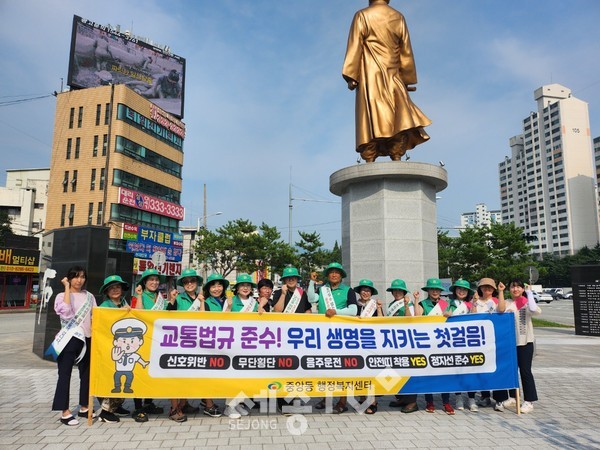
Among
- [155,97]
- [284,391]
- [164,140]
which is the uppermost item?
[155,97]

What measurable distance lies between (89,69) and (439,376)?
143ft

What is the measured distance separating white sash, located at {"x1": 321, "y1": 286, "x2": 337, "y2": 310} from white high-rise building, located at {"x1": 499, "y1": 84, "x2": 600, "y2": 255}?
10655 centimetres

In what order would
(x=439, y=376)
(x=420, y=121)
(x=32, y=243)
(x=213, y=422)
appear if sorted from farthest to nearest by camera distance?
1. (x=32, y=243)
2. (x=420, y=121)
3. (x=439, y=376)
4. (x=213, y=422)

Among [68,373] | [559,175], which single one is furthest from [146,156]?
[559,175]

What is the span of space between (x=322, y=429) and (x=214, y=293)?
7.76ft

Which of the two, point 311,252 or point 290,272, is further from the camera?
point 311,252

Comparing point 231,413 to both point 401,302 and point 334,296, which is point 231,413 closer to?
point 334,296

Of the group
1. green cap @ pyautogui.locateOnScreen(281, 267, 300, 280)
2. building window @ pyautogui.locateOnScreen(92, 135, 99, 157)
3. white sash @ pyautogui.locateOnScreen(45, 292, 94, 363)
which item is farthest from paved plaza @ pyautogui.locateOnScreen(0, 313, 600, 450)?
building window @ pyautogui.locateOnScreen(92, 135, 99, 157)

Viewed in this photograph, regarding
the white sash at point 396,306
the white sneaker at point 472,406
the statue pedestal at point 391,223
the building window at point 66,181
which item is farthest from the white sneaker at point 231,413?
the building window at point 66,181

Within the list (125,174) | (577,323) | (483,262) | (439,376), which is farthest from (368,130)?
(125,174)

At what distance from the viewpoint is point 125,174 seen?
3766 cm

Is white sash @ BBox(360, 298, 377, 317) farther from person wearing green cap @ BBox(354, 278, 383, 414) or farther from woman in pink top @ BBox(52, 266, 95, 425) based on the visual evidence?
woman in pink top @ BBox(52, 266, 95, 425)

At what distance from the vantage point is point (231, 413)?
5633 millimetres

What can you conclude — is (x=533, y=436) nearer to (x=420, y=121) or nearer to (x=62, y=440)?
(x=62, y=440)
